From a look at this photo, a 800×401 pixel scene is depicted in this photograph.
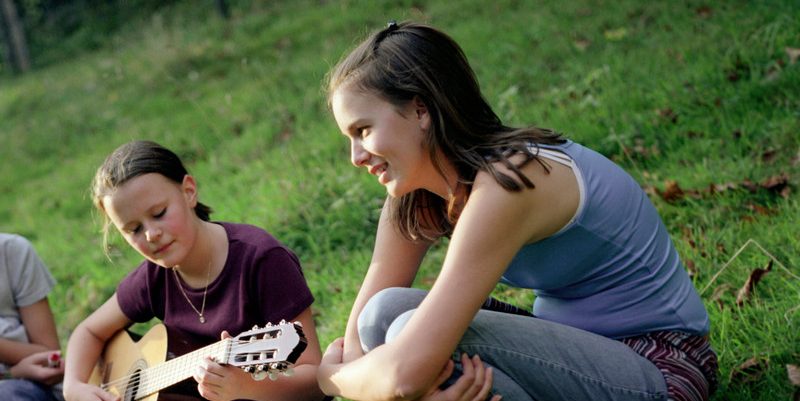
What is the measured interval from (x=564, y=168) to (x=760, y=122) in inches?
87.7

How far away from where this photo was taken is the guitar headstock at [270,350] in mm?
2273

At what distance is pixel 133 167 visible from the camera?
2.76 metres

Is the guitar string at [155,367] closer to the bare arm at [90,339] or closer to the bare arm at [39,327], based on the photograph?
the bare arm at [90,339]

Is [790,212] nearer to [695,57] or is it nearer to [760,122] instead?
[760,122]

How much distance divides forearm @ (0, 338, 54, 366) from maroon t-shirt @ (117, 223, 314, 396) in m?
0.67

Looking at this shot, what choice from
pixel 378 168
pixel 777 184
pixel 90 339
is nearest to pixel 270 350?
pixel 378 168

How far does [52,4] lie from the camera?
1903 cm

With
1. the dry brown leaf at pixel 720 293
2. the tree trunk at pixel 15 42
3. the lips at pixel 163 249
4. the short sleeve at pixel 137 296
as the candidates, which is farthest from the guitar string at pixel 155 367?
the tree trunk at pixel 15 42

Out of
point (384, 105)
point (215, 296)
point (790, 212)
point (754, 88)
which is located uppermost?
point (384, 105)

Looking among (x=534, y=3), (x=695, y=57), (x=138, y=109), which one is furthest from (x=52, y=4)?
(x=695, y=57)

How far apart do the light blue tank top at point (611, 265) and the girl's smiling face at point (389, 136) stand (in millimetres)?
334

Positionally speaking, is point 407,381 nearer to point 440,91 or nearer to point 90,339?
point 440,91

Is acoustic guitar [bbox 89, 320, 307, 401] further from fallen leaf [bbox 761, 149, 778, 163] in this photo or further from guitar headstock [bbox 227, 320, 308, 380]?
fallen leaf [bbox 761, 149, 778, 163]

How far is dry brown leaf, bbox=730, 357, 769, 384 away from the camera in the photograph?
8.25ft
